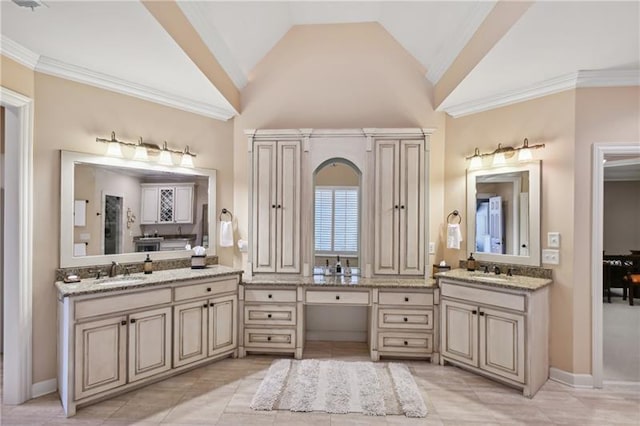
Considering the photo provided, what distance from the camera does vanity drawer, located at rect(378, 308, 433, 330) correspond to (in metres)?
3.20

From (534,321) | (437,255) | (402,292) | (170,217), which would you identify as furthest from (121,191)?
(534,321)

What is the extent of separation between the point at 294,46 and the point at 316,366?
3.43 metres

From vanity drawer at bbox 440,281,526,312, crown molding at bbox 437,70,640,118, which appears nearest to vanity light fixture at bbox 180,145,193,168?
vanity drawer at bbox 440,281,526,312

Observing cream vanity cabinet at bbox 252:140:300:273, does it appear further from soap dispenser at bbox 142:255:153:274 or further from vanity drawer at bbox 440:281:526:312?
vanity drawer at bbox 440:281:526:312

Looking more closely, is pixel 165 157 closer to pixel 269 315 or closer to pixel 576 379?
pixel 269 315

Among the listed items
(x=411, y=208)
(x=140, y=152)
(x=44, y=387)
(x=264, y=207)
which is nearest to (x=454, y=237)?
(x=411, y=208)

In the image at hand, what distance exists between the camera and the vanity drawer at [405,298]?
3.20 m

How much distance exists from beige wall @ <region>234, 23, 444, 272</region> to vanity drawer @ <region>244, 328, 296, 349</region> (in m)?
0.80

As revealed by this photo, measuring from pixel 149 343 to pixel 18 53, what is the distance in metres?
2.38

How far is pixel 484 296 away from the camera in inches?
111

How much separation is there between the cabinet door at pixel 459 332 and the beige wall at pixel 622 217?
22.2 ft

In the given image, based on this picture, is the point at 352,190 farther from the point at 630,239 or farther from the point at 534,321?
the point at 630,239

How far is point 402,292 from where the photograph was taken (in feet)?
10.5

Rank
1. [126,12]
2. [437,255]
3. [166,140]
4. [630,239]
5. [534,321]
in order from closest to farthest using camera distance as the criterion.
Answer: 1. [126,12]
2. [534,321]
3. [166,140]
4. [437,255]
5. [630,239]
